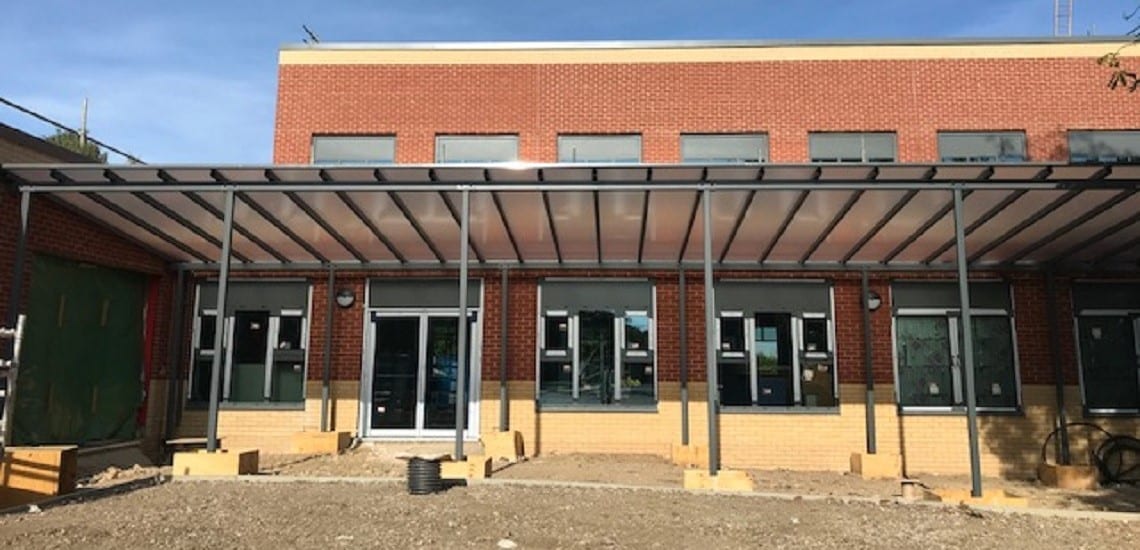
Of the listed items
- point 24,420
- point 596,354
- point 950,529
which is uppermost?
point 596,354

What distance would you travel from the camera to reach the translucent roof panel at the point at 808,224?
30.2 feet

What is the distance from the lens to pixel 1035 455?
40.3 feet

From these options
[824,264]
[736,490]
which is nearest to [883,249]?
[824,264]

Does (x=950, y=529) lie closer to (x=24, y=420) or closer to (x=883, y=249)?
(x=883, y=249)

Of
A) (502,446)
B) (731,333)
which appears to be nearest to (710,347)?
(731,333)

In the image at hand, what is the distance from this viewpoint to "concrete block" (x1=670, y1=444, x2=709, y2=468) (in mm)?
11633

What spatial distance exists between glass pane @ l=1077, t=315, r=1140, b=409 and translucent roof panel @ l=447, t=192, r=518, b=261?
30.4 feet

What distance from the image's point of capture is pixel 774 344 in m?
12.9

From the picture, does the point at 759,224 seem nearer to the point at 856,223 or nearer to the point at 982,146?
the point at 856,223

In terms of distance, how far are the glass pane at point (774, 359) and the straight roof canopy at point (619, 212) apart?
3.22 feet

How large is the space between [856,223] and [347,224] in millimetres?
6786

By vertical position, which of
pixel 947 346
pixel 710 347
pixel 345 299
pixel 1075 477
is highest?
pixel 345 299

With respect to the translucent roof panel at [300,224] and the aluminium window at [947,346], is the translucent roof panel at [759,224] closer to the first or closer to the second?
the aluminium window at [947,346]

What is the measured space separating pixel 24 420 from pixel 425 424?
214 inches
